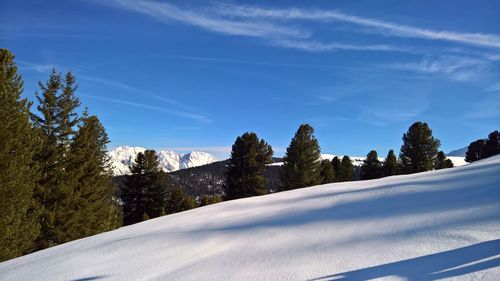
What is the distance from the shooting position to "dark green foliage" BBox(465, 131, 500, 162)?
48.7 m

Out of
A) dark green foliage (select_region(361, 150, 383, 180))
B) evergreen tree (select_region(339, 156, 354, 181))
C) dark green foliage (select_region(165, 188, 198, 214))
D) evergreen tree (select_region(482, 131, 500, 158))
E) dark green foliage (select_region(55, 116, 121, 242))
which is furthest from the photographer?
evergreen tree (select_region(339, 156, 354, 181))

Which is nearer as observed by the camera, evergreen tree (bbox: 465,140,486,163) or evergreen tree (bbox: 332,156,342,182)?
evergreen tree (bbox: 332,156,342,182)

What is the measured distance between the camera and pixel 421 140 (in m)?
35.2

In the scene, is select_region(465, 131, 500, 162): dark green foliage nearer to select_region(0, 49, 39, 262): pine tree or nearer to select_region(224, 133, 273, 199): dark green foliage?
select_region(224, 133, 273, 199): dark green foliage

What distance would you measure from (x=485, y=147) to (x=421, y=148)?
70.6ft

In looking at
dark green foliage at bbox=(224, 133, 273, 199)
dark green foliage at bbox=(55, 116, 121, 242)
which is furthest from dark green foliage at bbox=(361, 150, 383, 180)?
dark green foliage at bbox=(55, 116, 121, 242)

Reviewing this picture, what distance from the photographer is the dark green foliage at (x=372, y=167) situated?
47709 mm

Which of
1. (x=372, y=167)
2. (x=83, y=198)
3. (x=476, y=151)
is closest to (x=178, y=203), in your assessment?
(x=83, y=198)

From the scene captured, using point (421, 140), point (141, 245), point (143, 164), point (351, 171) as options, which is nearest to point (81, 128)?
point (143, 164)

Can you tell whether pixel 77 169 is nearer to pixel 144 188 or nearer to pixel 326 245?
pixel 144 188

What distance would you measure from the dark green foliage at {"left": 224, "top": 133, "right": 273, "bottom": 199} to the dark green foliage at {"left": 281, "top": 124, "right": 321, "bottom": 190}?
7.05 feet

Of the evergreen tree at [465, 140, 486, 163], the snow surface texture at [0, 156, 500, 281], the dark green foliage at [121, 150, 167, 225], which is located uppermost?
the evergreen tree at [465, 140, 486, 163]

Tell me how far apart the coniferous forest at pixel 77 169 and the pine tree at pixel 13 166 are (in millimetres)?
37

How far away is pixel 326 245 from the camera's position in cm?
655
